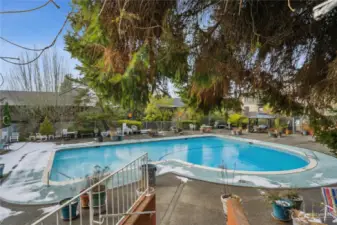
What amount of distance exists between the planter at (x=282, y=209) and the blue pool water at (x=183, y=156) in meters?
4.59

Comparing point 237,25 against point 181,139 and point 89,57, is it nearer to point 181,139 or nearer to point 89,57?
point 89,57

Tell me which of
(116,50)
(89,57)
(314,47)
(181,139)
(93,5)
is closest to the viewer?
(93,5)

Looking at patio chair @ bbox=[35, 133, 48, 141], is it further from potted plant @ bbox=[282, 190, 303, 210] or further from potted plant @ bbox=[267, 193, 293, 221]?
potted plant @ bbox=[282, 190, 303, 210]

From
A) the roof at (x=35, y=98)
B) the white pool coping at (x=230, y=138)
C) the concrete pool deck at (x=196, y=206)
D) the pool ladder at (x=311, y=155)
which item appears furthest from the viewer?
the roof at (x=35, y=98)

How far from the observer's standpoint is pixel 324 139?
139 inches

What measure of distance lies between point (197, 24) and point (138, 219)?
294 centimetres

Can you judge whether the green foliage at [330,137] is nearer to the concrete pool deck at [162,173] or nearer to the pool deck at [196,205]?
the pool deck at [196,205]

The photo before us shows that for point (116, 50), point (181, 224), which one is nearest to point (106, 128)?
point (181, 224)

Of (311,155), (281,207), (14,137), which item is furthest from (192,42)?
(14,137)

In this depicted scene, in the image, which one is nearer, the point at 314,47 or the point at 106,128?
the point at 314,47

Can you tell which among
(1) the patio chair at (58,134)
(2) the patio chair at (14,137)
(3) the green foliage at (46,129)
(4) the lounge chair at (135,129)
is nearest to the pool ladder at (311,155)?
(4) the lounge chair at (135,129)

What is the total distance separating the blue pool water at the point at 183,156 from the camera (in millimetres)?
9679

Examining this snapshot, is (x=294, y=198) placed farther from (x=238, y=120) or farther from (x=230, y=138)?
(x=238, y=120)

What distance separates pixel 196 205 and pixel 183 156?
24.6 feet
